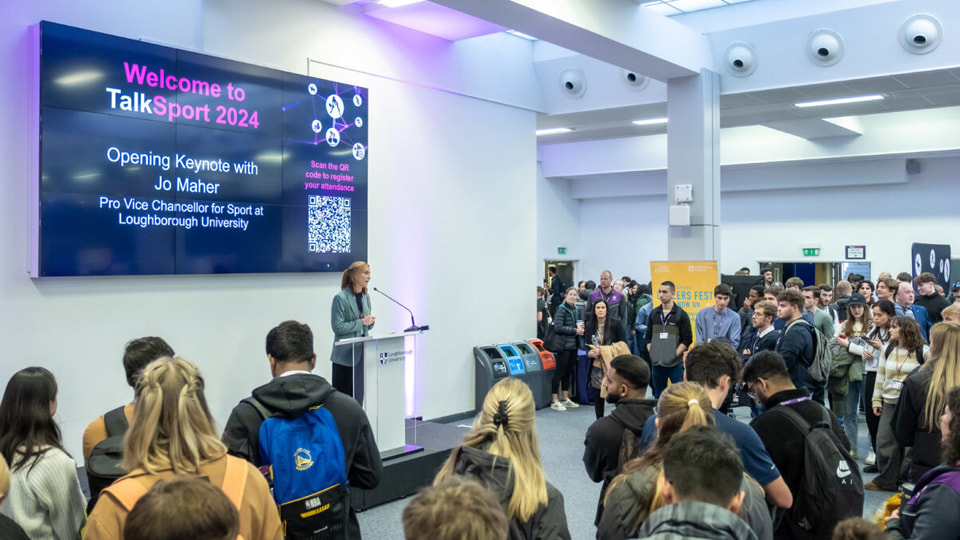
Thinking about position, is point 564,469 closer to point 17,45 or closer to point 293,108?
point 293,108

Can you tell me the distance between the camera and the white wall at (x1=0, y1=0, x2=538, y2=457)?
5.20 meters

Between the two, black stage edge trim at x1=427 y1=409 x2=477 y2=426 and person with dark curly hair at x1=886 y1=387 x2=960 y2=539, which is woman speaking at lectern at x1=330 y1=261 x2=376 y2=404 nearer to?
black stage edge trim at x1=427 y1=409 x2=477 y2=426

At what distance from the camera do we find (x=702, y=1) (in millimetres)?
8969

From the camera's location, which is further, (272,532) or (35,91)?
(35,91)

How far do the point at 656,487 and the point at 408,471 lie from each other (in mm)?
3608

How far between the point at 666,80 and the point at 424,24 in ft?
10.1

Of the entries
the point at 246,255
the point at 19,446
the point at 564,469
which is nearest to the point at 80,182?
the point at 246,255

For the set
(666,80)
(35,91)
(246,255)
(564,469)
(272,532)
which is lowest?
(564,469)

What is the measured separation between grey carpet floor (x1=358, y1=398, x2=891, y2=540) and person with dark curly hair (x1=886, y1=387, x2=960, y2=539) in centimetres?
242

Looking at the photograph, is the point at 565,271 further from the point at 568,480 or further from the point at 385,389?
the point at 385,389

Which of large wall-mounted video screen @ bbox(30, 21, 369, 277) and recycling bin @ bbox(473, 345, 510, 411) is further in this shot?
recycling bin @ bbox(473, 345, 510, 411)

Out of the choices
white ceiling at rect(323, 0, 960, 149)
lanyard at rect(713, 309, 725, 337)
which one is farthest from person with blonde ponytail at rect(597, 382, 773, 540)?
lanyard at rect(713, 309, 725, 337)

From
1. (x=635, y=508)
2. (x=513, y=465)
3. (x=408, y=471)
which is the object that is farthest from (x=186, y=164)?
(x=635, y=508)

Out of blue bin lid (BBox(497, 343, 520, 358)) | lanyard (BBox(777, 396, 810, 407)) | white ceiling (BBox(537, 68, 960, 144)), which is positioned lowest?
blue bin lid (BBox(497, 343, 520, 358))
